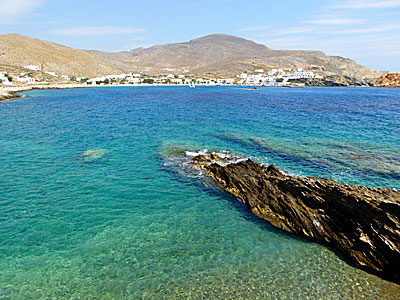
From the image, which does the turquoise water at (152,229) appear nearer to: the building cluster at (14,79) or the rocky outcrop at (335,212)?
the rocky outcrop at (335,212)

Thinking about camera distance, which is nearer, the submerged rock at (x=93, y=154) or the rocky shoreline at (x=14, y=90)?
the submerged rock at (x=93, y=154)

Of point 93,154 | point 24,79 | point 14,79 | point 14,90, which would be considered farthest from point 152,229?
point 24,79

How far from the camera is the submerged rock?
27636 mm

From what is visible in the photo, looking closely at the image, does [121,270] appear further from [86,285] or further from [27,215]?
[27,215]

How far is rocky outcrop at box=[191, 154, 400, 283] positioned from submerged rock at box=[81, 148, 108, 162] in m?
16.8

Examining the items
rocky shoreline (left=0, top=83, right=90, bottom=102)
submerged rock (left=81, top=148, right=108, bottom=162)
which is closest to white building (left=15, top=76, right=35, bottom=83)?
Answer: rocky shoreline (left=0, top=83, right=90, bottom=102)

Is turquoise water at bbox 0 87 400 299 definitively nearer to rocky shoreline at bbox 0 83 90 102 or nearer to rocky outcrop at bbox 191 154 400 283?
rocky outcrop at bbox 191 154 400 283

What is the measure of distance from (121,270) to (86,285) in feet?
5.49

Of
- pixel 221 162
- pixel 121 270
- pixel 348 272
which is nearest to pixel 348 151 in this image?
pixel 221 162

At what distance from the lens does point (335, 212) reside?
14.7m

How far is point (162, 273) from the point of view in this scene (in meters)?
12.1

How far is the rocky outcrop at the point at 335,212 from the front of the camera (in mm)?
12383

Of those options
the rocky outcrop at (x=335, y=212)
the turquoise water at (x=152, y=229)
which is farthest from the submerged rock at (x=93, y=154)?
the rocky outcrop at (x=335, y=212)

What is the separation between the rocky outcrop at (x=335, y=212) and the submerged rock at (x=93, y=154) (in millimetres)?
16802
